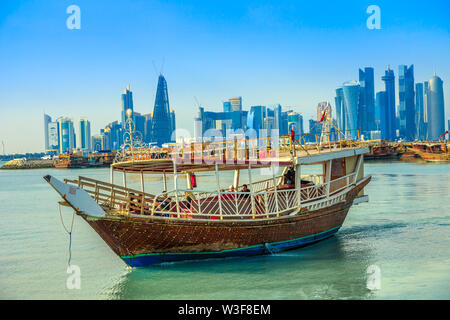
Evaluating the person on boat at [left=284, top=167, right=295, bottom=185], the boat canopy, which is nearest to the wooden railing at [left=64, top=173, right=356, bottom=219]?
the person on boat at [left=284, top=167, right=295, bottom=185]

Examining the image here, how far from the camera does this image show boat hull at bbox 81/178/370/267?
424 inches

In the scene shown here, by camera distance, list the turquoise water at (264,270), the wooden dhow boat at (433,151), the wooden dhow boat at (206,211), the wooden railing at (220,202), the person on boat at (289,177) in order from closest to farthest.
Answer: the turquoise water at (264,270) → the wooden dhow boat at (206,211) → the wooden railing at (220,202) → the person on boat at (289,177) → the wooden dhow boat at (433,151)

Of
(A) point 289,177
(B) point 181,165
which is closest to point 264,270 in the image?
(B) point 181,165

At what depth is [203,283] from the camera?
10.7 m

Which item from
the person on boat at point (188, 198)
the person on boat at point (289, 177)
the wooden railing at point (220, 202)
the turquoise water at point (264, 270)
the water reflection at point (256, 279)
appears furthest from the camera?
the person on boat at point (289, 177)

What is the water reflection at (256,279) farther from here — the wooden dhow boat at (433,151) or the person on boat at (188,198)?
the wooden dhow boat at (433,151)

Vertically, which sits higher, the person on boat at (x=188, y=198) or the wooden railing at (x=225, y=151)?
Result: the wooden railing at (x=225, y=151)

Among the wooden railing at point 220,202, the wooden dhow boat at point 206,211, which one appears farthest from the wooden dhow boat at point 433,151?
the wooden dhow boat at point 206,211

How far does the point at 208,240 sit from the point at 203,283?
4.07 ft

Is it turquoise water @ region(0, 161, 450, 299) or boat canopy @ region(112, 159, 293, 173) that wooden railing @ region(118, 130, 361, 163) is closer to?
boat canopy @ region(112, 159, 293, 173)

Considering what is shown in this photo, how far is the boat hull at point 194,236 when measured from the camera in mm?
10773

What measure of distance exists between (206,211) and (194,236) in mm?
1645
